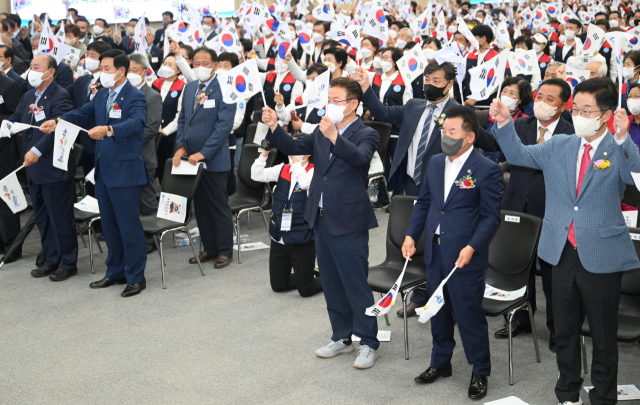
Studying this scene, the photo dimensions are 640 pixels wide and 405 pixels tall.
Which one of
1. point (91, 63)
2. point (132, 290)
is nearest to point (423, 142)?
point (132, 290)

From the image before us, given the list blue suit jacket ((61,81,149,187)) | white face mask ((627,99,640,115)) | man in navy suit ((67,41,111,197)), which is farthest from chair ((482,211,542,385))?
man in navy suit ((67,41,111,197))

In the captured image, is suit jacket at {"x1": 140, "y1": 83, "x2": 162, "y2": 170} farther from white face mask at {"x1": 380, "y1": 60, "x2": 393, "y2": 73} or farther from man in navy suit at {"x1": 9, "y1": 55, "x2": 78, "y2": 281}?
white face mask at {"x1": 380, "y1": 60, "x2": 393, "y2": 73}

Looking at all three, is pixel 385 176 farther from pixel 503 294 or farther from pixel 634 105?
pixel 503 294

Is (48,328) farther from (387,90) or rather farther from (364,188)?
(387,90)

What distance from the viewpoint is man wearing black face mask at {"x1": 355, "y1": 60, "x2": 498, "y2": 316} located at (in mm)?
4449

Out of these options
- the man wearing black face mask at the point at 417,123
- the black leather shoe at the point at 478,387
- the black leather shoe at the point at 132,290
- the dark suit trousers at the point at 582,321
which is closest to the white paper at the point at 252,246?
the black leather shoe at the point at 132,290

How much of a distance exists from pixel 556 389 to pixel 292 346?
166cm

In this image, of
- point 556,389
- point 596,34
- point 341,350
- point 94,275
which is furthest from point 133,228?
point 596,34

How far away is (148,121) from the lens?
613 centimetres

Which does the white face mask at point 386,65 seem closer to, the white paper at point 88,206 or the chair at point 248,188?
the chair at point 248,188

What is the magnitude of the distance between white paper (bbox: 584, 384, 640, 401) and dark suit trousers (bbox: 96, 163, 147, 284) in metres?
3.44

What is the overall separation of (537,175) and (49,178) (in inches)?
153

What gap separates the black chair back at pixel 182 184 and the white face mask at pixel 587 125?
3.36 metres

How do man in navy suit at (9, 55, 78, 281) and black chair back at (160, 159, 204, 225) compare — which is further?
black chair back at (160, 159, 204, 225)
